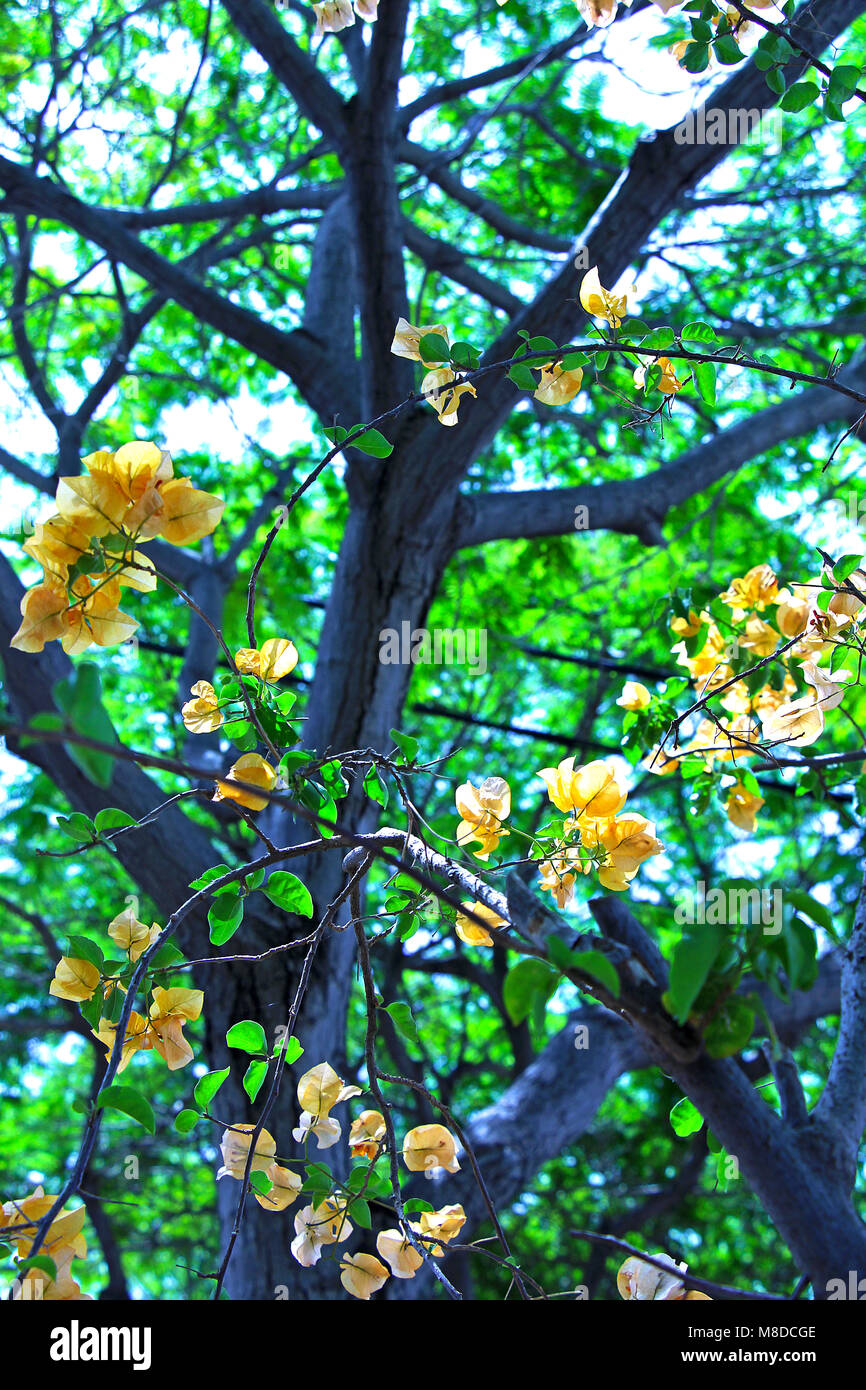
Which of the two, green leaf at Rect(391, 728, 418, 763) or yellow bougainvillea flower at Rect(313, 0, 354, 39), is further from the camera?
yellow bougainvillea flower at Rect(313, 0, 354, 39)

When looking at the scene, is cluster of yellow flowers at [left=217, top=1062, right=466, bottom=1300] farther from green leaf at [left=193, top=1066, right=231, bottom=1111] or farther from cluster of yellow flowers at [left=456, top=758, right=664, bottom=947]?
cluster of yellow flowers at [left=456, top=758, right=664, bottom=947]

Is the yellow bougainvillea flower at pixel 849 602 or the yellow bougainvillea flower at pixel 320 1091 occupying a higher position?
the yellow bougainvillea flower at pixel 849 602

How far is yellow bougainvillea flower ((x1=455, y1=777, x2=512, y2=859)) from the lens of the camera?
1350mm

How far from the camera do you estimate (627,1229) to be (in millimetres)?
5523

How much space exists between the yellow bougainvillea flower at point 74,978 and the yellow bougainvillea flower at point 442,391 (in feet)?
2.36

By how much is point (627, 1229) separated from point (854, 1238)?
5260 mm

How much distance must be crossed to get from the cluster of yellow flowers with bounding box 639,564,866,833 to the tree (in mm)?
69

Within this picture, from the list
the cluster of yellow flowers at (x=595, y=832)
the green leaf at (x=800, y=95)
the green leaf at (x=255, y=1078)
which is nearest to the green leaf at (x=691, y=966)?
Result: the cluster of yellow flowers at (x=595, y=832)

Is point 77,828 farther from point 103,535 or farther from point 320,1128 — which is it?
point 320,1128

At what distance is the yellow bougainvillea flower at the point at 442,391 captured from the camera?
4.09ft

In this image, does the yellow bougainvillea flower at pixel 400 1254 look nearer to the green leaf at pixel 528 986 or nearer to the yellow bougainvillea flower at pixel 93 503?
the green leaf at pixel 528 986

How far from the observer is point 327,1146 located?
1290mm

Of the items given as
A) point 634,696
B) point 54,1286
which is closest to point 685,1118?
point 54,1286

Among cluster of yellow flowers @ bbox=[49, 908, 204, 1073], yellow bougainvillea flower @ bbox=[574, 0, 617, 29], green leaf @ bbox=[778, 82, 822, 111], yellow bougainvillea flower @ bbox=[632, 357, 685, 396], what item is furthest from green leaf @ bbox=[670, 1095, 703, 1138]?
yellow bougainvillea flower @ bbox=[574, 0, 617, 29]
